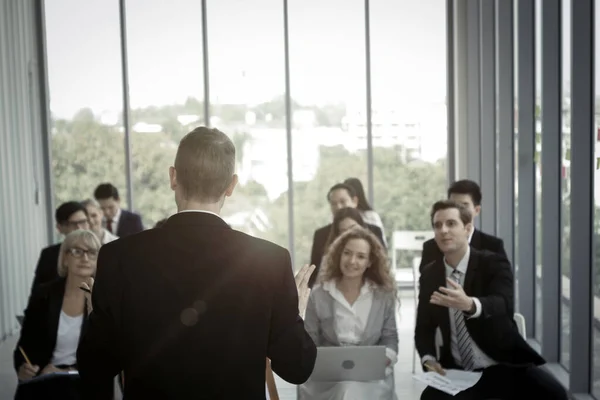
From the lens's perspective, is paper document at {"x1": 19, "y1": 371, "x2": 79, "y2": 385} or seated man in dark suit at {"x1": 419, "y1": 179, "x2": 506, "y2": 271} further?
seated man in dark suit at {"x1": 419, "y1": 179, "x2": 506, "y2": 271}

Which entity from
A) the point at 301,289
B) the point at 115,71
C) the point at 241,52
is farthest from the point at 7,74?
the point at 301,289

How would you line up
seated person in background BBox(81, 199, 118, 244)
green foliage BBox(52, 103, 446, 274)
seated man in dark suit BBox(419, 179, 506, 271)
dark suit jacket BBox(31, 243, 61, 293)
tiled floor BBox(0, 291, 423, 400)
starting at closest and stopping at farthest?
seated man in dark suit BBox(419, 179, 506, 271)
dark suit jacket BBox(31, 243, 61, 293)
tiled floor BBox(0, 291, 423, 400)
seated person in background BBox(81, 199, 118, 244)
green foliage BBox(52, 103, 446, 274)

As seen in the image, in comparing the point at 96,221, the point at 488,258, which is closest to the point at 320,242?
the point at 96,221

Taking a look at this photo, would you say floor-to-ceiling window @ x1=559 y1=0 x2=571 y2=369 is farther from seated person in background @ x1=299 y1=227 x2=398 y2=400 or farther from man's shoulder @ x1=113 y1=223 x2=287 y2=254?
man's shoulder @ x1=113 y1=223 x2=287 y2=254

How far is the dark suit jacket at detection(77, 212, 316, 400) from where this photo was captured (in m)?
2.16

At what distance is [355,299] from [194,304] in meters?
2.75

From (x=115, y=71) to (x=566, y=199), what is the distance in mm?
6137

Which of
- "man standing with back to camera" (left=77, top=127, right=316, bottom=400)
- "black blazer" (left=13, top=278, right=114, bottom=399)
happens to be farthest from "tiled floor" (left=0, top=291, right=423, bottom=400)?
"man standing with back to camera" (left=77, top=127, right=316, bottom=400)

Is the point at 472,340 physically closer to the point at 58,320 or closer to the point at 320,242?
the point at 58,320

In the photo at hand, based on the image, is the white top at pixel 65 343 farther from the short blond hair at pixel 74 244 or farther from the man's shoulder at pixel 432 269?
the man's shoulder at pixel 432 269

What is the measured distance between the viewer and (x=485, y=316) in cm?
406

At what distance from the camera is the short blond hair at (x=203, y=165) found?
7.23ft

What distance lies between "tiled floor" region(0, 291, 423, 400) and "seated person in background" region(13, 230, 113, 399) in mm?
1936

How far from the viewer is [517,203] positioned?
698 centimetres
